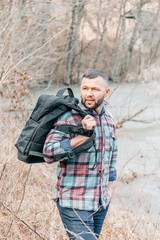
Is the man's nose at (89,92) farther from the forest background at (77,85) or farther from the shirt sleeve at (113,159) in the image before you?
the forest background at (77,85)

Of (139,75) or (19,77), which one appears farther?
(139,75)

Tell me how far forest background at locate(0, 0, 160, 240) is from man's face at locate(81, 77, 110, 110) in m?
0.65

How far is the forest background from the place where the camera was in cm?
319

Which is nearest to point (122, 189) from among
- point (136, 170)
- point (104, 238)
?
point (136, 170)

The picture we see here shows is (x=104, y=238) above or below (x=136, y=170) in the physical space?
above

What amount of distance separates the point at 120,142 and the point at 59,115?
694 centimetres

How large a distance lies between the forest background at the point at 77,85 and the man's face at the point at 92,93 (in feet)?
2.13

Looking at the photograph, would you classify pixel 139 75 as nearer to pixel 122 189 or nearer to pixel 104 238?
pixel 122 189

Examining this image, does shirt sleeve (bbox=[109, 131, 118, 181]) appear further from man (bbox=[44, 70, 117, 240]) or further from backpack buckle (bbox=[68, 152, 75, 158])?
backpack buckle (bbox=[68, 152, 75, 158])

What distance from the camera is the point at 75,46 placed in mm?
17891

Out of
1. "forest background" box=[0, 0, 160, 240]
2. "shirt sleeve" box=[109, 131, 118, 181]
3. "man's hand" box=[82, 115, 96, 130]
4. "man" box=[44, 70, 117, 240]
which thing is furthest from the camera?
"forest background" box=[0, 0, 160, 240]

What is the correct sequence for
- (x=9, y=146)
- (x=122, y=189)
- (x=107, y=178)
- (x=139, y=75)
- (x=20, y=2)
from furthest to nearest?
(x=139, y=75) → (x=20, y=2) → (x=122, y=189) → (x=9, y=146) → (x=107, y=178)

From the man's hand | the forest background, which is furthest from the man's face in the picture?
the forest background

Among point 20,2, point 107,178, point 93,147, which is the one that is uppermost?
point 20,2
